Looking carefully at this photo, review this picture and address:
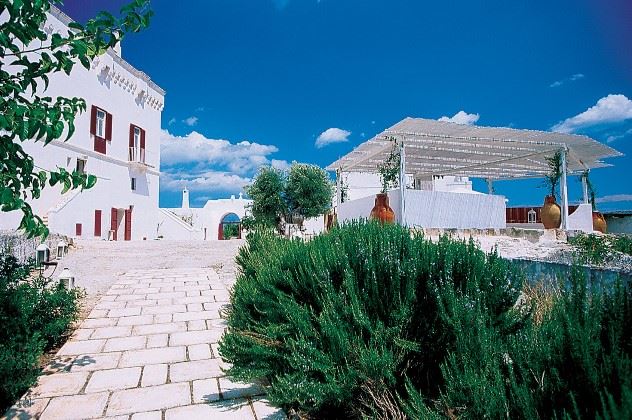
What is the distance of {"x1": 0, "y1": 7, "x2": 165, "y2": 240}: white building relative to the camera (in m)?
14.1

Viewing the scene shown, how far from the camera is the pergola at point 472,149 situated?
1001 cm

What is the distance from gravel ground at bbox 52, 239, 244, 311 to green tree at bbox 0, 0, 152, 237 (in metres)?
4.24

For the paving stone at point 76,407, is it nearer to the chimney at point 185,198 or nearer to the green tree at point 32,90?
the green tree at point 32,90

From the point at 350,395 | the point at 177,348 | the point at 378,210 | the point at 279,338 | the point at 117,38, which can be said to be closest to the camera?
the point at 350,395

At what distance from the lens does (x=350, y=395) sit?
6.62 feet

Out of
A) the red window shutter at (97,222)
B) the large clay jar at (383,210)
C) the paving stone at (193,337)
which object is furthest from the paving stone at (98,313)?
the red window shutter at (97,222)

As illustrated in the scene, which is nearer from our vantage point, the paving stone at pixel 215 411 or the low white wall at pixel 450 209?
the paving stone at pixel 215 411

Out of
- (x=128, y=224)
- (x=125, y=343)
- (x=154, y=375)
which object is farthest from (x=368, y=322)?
(x=128, y=224)

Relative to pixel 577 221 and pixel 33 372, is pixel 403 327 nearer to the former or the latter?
pixel 33 372

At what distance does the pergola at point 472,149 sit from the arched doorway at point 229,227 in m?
15.5

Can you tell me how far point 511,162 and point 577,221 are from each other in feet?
10.8

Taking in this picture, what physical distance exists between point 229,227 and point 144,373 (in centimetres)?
2940

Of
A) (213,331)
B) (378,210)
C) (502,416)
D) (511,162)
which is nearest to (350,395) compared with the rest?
(502,416)

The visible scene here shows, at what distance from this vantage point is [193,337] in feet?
13.5
